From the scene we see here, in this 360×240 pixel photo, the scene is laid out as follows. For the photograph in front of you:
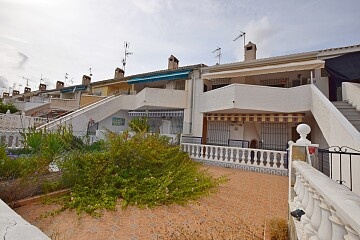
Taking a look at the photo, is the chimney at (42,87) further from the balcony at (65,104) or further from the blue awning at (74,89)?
the balcony at (65,104)

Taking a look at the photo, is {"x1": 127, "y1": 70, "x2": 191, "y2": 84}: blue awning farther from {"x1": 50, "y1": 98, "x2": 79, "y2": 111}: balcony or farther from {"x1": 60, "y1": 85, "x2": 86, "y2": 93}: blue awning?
{"x1": 60, "y1": 85, "x2": 86, "y2": 93}: blue awning

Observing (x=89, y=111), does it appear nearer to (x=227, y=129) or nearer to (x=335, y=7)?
(x=227, y=129)

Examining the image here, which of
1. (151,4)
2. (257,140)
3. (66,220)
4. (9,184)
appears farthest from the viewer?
(257,140)

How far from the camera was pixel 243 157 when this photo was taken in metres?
12.9

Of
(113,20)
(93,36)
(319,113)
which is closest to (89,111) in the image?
(93,36)

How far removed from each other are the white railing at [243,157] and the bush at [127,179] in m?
5.12

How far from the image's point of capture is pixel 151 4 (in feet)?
34.5

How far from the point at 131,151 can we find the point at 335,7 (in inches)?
524

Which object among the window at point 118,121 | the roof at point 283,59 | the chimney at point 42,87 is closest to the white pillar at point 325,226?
the roof at point 283,59

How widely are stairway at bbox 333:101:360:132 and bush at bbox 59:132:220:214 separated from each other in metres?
7.26

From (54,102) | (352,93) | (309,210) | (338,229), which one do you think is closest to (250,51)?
(352,93)

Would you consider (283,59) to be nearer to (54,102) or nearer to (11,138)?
(11,138)

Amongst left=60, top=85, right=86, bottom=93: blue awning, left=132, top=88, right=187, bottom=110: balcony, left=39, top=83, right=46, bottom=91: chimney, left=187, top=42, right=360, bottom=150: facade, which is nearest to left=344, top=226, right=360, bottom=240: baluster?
left=187, top=42, right=360, bottom=150: facade

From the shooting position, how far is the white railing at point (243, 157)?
38.8 ft
